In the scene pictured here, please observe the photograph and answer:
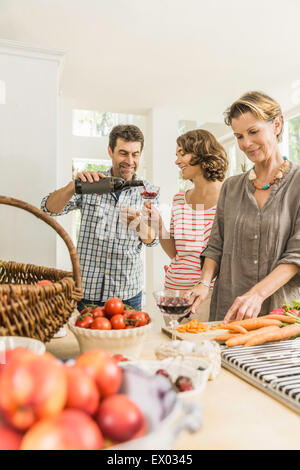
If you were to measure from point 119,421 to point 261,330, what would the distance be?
2.64 ft

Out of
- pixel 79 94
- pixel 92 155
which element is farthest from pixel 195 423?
pixel 92 155

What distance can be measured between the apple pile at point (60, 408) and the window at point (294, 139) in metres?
4.42

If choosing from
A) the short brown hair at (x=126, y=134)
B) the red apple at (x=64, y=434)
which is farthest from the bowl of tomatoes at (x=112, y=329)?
the short brown hair at (x=126, y=134)

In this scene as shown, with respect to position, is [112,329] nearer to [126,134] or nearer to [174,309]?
[174,309]

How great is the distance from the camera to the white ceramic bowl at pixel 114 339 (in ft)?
2.97

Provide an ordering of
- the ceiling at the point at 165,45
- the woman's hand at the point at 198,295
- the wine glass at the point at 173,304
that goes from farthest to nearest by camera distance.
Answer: the ceiling at the point at 165,45, the woman's hand at the point at 198,295, the wine glass at the point at 173,304

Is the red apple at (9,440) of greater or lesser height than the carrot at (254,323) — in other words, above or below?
above

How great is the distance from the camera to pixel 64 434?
376 mm

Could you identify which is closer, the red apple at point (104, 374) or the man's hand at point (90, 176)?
the red apple at point (104, 374)

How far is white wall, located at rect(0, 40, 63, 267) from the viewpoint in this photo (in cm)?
202

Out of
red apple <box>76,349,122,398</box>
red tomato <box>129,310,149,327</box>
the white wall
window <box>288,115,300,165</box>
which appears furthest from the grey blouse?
window <box>288,115,300,165</box>

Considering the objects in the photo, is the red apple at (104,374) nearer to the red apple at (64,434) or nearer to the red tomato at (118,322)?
the red apple at (64,434)
